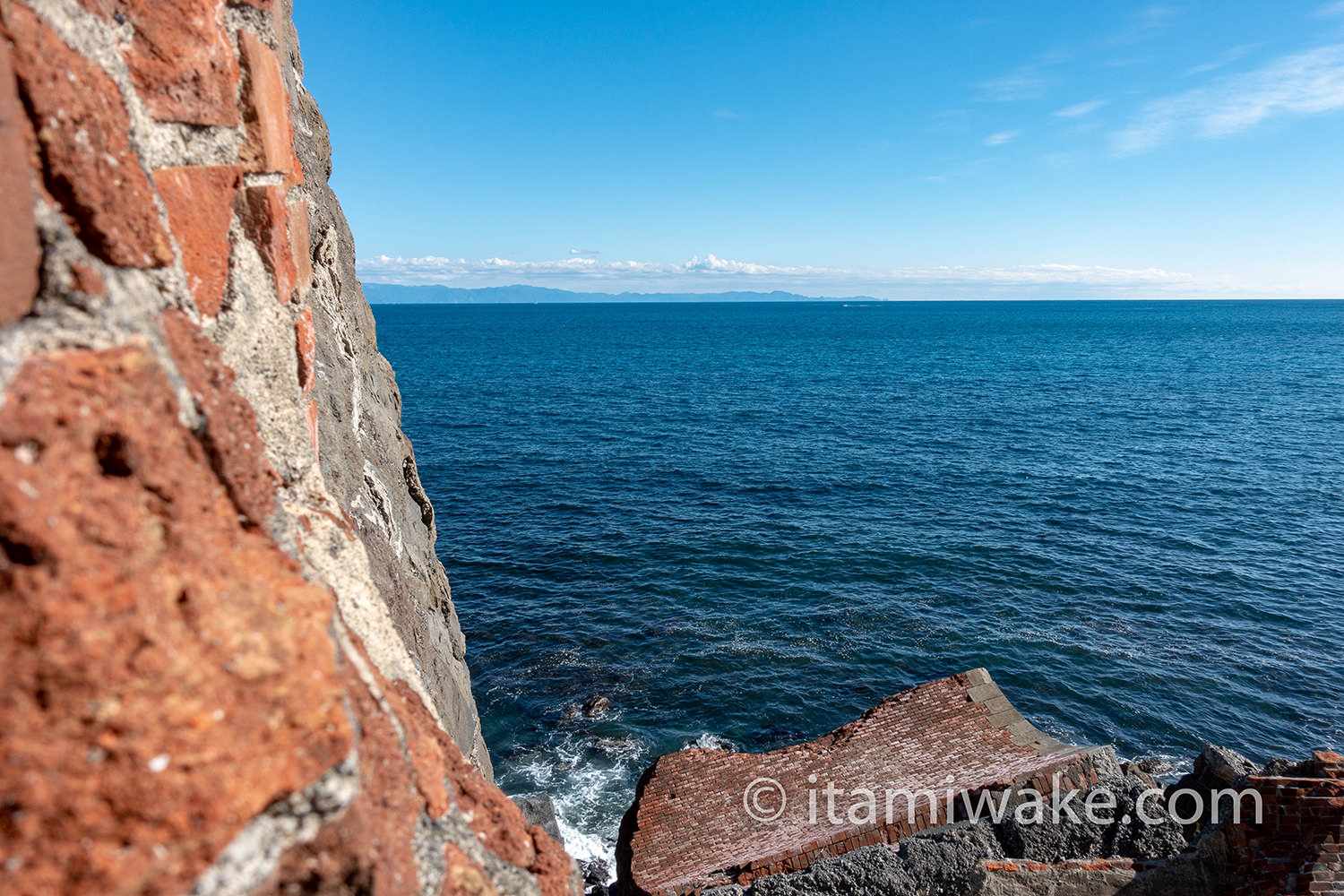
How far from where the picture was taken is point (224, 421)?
1.99m

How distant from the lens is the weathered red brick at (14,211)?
4.95 feet

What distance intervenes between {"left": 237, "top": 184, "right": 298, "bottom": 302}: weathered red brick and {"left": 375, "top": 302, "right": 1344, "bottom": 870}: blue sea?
16874mm

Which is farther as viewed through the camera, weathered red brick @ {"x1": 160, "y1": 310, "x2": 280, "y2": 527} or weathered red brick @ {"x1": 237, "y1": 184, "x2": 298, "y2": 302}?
weathered red brick @ {"x1": 237, "y1": 184, "x2": 298, "y2": 302}

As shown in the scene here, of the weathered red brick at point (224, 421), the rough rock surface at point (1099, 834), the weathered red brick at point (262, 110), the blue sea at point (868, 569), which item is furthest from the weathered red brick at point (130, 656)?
the blue sea at point (868, 569)

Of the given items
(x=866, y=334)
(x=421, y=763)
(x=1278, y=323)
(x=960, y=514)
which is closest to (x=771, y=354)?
(x=866, y=334)

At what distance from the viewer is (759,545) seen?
3158cm

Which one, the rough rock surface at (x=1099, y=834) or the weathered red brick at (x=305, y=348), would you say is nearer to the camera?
the weathered red brick at (x=305, y=348)

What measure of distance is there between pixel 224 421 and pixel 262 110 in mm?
1235

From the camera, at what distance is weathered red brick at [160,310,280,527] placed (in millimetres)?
1926

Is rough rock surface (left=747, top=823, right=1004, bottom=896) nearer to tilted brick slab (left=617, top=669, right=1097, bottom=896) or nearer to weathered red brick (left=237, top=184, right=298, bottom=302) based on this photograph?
tilted brick slab (left=617, top=669, right=1097, bottom=896)

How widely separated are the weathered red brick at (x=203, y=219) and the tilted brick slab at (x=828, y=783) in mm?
10186

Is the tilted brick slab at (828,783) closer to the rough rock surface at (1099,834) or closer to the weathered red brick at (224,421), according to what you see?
the rough rock surface at (1099,834)

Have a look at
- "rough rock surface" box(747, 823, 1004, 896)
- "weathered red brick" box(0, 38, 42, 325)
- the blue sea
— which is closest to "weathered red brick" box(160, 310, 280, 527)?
"weathered red brick" box(0, 38, 42, 325)

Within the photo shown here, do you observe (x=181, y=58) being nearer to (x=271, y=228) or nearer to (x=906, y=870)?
(x=271, y=228)
